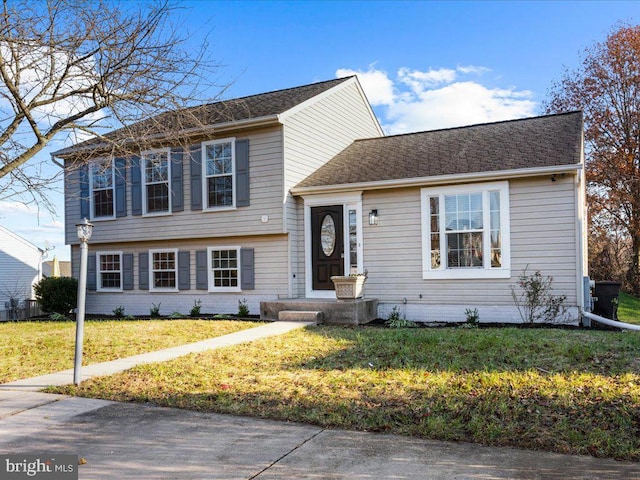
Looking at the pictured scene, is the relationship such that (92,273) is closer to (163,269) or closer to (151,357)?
(163,269)

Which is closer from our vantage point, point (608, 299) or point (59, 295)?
point (608, 299)

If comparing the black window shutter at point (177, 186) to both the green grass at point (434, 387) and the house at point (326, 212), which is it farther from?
the green grass at point (434, 387)

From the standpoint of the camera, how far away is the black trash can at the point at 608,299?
1143 centimetres

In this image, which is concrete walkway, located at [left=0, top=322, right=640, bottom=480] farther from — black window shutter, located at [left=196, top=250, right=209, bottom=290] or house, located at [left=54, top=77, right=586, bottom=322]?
black window shutter, located at [left=196, top=250, right=209, bottom=290]

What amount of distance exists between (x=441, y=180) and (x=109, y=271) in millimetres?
10152

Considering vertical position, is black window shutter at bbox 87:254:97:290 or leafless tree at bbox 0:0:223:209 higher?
leafless tree at bbox 0:0:223:209

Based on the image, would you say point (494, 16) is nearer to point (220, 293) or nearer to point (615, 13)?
point (220, 293)

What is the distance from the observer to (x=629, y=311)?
628 inches

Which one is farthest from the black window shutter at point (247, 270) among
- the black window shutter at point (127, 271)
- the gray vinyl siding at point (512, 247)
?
the black window shutter at point (127, 271)

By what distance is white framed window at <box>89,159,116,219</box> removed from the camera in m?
15.0

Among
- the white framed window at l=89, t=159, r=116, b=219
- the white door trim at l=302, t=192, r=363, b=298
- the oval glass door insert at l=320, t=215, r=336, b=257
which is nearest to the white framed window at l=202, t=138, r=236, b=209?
the white door trim at l=302, t=192, r=363, b=298

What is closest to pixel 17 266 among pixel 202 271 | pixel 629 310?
pixel 202 271

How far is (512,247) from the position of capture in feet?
34.8

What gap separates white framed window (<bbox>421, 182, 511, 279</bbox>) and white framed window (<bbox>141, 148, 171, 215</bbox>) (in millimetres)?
7016
